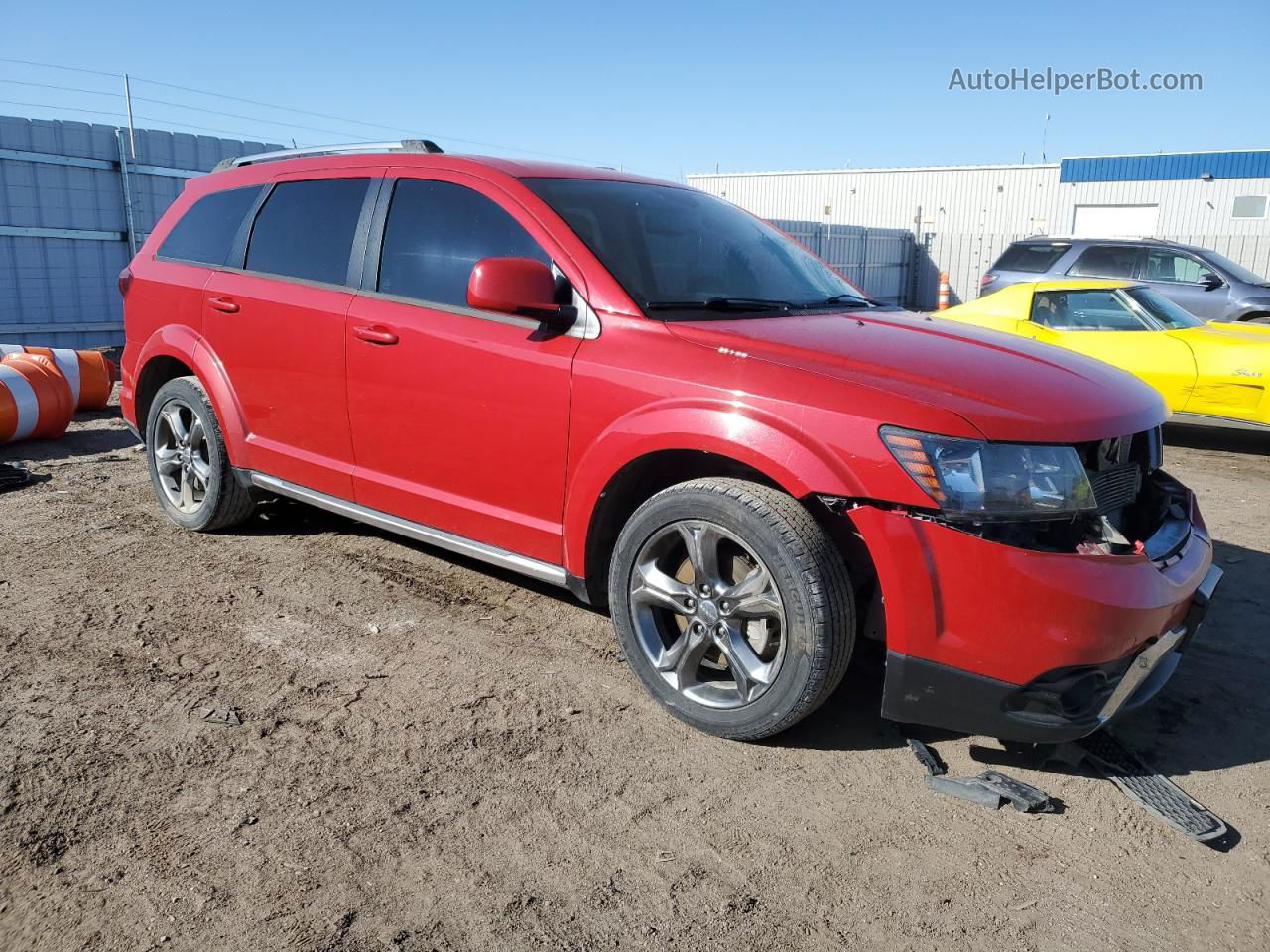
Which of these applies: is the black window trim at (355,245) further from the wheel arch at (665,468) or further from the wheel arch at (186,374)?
the wheel arch at (665,468)

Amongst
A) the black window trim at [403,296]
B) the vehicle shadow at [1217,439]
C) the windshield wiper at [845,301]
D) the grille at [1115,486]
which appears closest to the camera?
the grille at [1115,486]

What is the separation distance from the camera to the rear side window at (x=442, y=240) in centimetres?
371

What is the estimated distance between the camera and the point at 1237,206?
30.6 meters

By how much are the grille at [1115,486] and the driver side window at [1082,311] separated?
5.59 meters

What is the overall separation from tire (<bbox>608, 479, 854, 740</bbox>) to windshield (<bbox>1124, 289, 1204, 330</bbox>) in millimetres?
6556

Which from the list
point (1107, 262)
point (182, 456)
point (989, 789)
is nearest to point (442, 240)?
point (182, 456)

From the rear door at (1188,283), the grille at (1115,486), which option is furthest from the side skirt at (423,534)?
the rear door at (1188,283)

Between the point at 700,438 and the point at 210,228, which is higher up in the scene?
the point at 210,228

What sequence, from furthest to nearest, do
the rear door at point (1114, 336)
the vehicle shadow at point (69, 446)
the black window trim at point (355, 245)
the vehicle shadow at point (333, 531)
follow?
the rear door at point (1114, 336) → the vehicle shadow at point (69, 446) → the vehicle shadow at point (333, 531) → the black window trim at point (355, 245)

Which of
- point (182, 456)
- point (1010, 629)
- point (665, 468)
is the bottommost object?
point (182, 456)

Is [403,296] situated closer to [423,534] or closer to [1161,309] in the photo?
[423,534]

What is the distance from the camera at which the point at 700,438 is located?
10.0 ft

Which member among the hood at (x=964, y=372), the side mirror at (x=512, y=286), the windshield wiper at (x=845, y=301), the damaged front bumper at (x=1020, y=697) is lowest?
the damaged front bumper at (x=1020, y=697)

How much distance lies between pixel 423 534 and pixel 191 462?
1.81m
